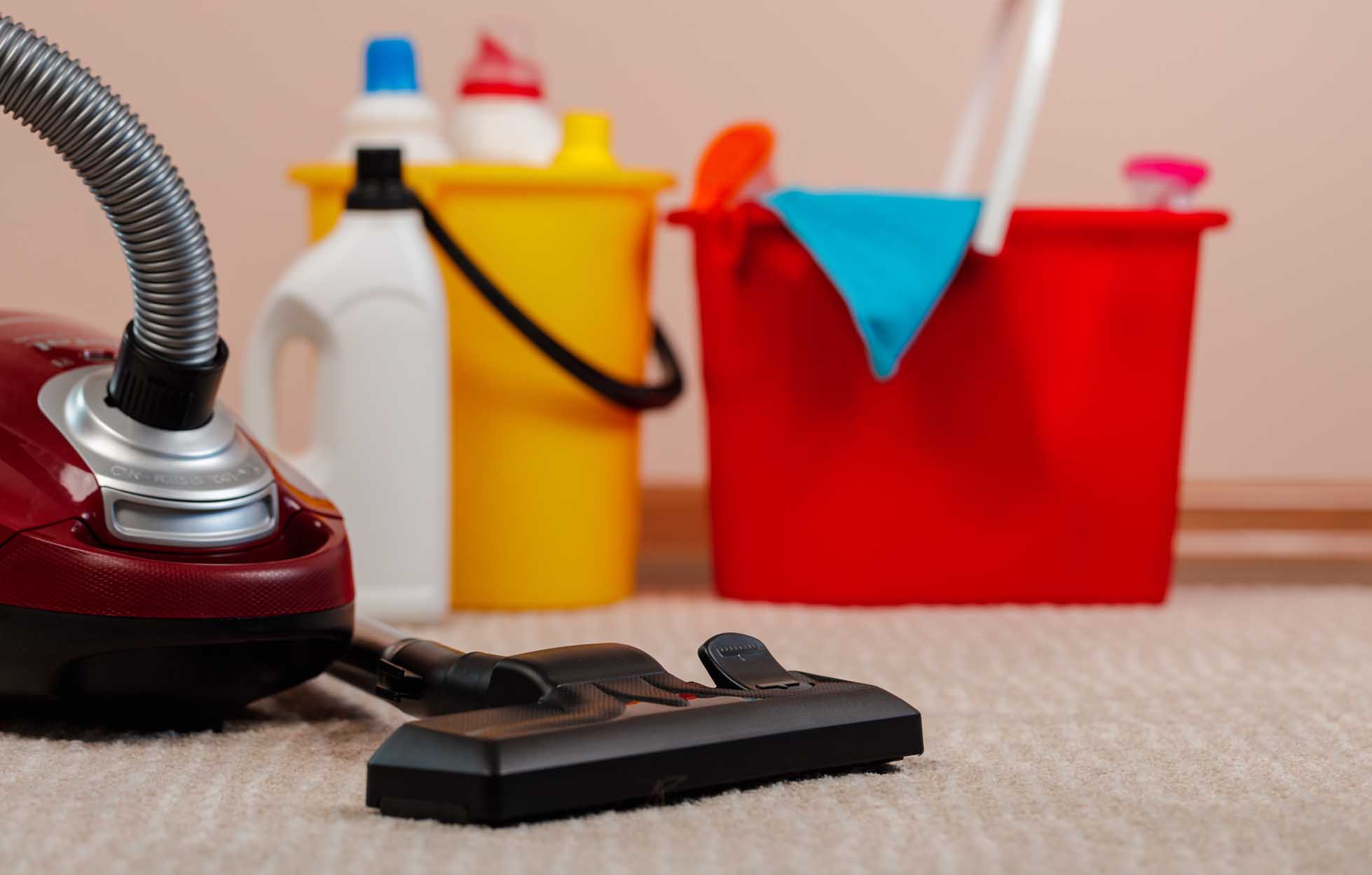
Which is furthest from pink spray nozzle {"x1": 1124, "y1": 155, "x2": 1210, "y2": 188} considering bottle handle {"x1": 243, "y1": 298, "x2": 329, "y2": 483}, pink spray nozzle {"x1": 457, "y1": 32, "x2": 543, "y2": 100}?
bottle handle {"x1": 243, "y1": 298, "x2": 329, "y2": 483}

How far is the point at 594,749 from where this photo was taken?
49 centimetres

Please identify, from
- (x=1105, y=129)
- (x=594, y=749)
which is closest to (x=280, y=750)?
(x=594, y=749)

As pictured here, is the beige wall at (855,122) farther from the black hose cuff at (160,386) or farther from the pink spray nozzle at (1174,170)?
the black hose cuff at (160,386)

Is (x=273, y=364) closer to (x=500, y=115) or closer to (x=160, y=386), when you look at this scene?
(x=500, y=115)

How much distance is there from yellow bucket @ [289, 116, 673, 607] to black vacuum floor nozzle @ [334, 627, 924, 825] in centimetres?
45

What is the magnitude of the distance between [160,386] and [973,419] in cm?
64

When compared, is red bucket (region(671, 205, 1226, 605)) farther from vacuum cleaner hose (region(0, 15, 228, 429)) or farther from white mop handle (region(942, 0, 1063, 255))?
vacuum cleaner hose (region(0, 15, 228, 429))

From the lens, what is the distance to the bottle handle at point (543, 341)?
1005 millimetres

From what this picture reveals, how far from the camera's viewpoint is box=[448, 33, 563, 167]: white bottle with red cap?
1.08 meters

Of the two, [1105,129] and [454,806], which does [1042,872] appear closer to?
[454,806]

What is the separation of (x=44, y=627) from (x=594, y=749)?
0.25m

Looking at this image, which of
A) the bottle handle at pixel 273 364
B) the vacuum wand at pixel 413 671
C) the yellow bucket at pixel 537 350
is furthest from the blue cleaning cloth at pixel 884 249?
the vacuum wand at pixel 413 671

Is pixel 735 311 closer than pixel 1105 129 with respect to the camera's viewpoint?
Yes

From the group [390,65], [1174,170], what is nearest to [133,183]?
[390,65]
